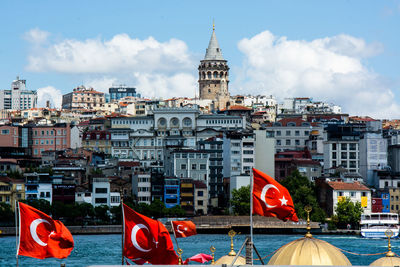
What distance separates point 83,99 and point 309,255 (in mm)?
144599

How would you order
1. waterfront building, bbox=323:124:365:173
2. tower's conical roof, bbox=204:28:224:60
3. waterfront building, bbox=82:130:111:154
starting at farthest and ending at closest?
tower's conical roof, bbox=204:28:224:60
waterfront building, bbox=82:130:111:154
waterfront building, bbox=323:124:365:173

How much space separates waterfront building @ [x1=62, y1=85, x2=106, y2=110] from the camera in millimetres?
162500

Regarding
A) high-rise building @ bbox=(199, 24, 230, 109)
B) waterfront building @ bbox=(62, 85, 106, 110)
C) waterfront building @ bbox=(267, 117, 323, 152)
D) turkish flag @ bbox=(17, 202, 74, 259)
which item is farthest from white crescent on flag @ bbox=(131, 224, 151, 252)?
waterfront building @ bbox=(62, 85, 106, 110)

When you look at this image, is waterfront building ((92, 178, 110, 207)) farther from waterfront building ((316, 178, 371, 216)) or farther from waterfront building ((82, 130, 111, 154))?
waterfront building ((82, 130, 111, 154))

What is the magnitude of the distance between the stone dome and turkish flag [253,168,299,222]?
73 cm

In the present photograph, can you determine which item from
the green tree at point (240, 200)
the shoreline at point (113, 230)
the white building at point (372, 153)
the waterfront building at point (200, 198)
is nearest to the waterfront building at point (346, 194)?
the shoreline at point (113, 230)

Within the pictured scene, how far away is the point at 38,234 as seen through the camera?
24.5 meters

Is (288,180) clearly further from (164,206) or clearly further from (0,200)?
(0,200)

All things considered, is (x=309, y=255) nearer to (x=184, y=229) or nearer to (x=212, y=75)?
(x=184, y=229)

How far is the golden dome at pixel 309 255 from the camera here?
2317 cm

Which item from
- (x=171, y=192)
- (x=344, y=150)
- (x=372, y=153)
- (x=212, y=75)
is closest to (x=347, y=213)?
(x=171, y=192)

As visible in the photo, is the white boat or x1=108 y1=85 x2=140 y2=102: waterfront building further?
x1=108 y1=85 x2=140 y2=102: waterfront building

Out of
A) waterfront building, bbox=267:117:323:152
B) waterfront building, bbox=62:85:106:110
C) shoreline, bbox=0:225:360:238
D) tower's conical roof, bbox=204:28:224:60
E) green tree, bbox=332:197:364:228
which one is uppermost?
tower's conical roof, bbox=204:28:224:60

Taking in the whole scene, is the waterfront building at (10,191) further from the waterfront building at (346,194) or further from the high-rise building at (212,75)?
the high-rise building at (212,75)
